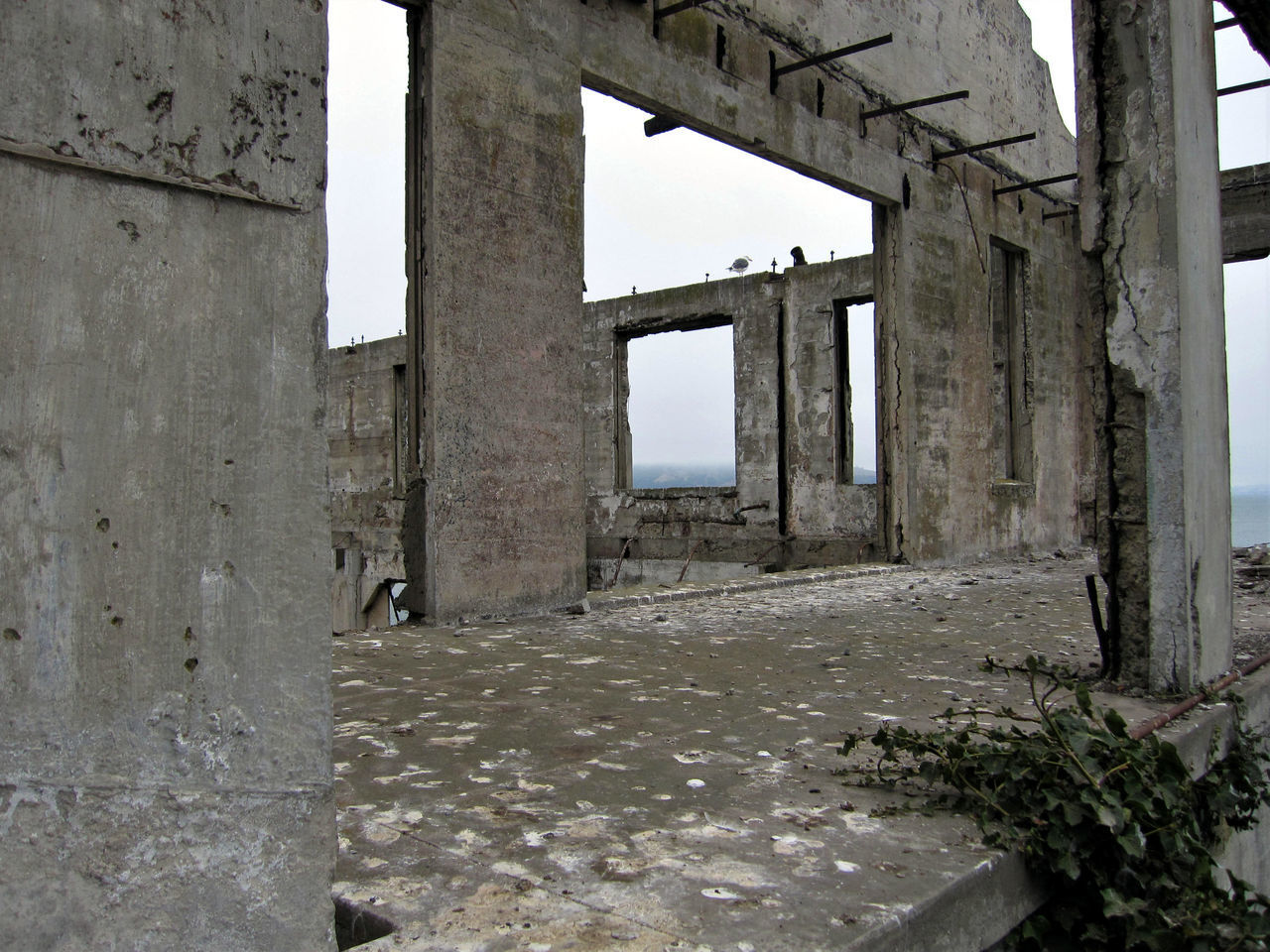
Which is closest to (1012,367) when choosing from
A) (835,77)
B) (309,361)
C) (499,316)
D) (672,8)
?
(835,77)

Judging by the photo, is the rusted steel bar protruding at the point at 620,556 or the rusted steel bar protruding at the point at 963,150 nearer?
the rusted steel bar protruding at the point at 963,150

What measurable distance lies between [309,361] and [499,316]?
13.9 ft

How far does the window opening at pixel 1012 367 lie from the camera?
36.9 feet

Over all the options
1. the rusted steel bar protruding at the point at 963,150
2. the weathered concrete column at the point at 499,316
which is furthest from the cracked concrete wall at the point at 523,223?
the rusted steel bar protruding at the point at 963,150

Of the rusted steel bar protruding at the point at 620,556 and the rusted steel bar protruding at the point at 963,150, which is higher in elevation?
the rusted steel bar protruding at the point at 963,150

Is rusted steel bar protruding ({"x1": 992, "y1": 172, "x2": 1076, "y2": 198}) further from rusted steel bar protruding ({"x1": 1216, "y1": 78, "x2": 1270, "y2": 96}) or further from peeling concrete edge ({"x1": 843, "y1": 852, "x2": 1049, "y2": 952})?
peeling concrete edge ({"x1": 843, "y1": 852, "x2": 1049, "y2": 952})

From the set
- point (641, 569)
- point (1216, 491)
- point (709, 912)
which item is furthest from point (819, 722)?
point (641, 569)

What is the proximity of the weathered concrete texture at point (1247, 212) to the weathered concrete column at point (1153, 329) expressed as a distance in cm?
985

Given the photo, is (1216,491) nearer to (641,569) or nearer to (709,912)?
(709,912)

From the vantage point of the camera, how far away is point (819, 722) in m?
2.92

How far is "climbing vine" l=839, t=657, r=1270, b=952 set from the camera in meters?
1.92

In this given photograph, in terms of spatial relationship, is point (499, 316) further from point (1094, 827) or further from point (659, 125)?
point (1094, 827)

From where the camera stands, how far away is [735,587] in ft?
23.5

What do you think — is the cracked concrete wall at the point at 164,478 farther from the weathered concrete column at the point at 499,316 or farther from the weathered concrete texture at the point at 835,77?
the weathered concrete texture at the point at 835,77
